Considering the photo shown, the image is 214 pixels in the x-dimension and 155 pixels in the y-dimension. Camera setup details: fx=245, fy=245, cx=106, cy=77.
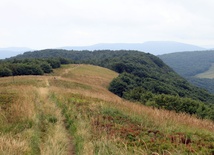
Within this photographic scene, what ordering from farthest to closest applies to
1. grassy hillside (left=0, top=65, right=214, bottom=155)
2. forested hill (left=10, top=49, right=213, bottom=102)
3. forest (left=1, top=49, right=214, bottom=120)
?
1. forested hill (left=10, top=49, right=213, bottom=102)
2. forest (left=1, top=49, right=214, bottom=120)
3. grassy hillside (left=0, top=65, right=214, bottom=155)

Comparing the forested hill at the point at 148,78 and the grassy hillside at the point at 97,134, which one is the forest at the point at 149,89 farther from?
the grassy hillside at the point at 97,134

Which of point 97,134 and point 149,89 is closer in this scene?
point 97,134

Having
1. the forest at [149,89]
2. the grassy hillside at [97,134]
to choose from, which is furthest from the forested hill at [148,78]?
the grassy hillside at [97,134]

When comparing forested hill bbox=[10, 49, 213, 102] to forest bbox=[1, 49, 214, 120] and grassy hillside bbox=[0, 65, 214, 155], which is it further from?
grassy hillside bbox=[0, 65, 214, 155]

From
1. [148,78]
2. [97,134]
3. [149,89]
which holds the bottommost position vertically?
[149,89]

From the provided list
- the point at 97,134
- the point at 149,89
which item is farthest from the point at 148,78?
the point at 97,134

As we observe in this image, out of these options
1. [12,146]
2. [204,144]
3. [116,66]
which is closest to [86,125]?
[12,146]

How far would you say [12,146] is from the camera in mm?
5363

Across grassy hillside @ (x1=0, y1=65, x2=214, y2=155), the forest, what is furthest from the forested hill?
grassy hillside @ (x1=0, y1=65, x2=214, y2=155)

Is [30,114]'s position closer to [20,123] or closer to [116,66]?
[20,123]

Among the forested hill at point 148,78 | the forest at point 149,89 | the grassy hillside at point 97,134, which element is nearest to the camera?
the grassy hillside at point 97,134

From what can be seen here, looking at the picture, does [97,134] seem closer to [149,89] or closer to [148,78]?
[149,89]

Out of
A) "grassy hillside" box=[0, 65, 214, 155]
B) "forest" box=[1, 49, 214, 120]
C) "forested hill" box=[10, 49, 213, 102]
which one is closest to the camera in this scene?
"grassy hillside" box=[0, 65, 214, 155]

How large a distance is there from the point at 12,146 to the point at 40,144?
3.25 feet
